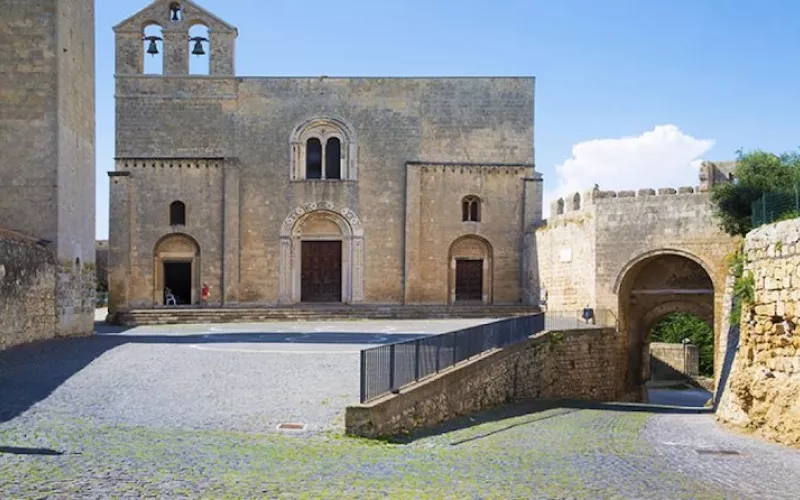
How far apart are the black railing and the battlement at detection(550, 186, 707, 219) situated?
7082mm

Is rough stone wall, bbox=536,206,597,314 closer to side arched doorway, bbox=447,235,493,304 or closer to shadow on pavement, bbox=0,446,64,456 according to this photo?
side arched doorway, bbox=447,235,493,304

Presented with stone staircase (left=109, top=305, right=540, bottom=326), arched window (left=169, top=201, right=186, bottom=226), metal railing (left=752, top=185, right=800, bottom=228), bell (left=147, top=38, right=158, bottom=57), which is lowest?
stone staircase (left=109, top=305, right=540, bottom=326)

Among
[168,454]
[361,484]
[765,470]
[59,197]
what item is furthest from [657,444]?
[59,197]

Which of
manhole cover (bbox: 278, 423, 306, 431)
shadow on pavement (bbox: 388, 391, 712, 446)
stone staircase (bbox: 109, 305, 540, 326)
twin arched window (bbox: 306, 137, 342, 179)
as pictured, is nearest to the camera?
manhole cover (bbox: 278, 423, 306, 431)

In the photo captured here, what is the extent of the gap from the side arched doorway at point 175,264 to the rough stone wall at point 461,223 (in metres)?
8.06

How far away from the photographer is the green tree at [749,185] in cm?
1853

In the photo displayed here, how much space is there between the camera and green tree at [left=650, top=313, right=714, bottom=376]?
40125 millimetres

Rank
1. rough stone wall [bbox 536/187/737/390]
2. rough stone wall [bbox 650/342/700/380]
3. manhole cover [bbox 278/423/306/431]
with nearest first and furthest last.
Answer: manhole cover [bbox 278/423/306/431], rough stone wall [bbox 536/187/737/390], rough stone wall [bbox 650/342/700/380]

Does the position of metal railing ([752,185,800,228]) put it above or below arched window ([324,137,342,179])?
below

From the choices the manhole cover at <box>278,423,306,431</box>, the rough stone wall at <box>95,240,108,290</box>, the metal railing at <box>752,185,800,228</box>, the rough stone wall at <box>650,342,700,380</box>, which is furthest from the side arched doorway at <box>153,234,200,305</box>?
the rough stone wall at <box>650,342,700,380</box>

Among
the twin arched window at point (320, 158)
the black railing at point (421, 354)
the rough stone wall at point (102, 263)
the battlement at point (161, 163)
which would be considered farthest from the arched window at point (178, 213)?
the black railing at point (421, 354)

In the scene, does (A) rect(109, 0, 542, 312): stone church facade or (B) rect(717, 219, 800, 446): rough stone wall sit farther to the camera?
(A) rect(109, 0, 542, 312): stone church facade

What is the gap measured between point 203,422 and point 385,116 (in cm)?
2088

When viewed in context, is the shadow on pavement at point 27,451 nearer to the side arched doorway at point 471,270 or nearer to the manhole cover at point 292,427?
the manhole cover at point 292,427
